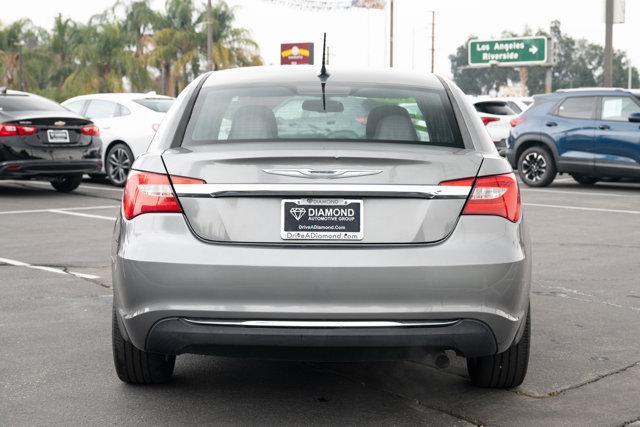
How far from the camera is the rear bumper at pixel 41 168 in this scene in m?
13.9

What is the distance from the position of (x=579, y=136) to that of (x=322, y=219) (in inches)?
515

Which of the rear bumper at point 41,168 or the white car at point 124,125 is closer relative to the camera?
the rear bumper at point 41,168

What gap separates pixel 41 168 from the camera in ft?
46.2

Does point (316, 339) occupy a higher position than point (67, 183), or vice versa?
point (316, 339)

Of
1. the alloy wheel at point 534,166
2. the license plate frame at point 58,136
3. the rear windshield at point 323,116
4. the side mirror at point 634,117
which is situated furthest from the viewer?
the alloy wheel at point 534,166

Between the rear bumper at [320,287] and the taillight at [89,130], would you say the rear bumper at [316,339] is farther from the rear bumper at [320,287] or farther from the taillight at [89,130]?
the taillight at [89,130]

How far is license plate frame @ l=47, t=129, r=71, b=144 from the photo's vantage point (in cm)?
1425

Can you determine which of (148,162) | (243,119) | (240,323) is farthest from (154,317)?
(243,119)

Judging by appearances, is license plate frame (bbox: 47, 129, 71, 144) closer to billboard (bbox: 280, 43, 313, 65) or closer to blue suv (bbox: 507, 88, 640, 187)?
blue suv (bbox: 507, 88, 640, 187)

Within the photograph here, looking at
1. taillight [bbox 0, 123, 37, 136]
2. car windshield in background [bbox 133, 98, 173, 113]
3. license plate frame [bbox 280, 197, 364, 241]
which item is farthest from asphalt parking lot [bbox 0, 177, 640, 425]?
car windshield in background [bbox 133, 98, 173, 113]

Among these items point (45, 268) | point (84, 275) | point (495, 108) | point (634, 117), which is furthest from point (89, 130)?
point (495, 108)

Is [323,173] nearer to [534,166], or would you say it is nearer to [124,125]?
[124,125]

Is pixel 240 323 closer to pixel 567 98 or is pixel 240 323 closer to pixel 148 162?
pixel 148 162

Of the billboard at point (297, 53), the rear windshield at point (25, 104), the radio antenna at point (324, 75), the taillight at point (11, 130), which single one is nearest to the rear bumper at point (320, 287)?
the radio antenna at point (324, 75)
